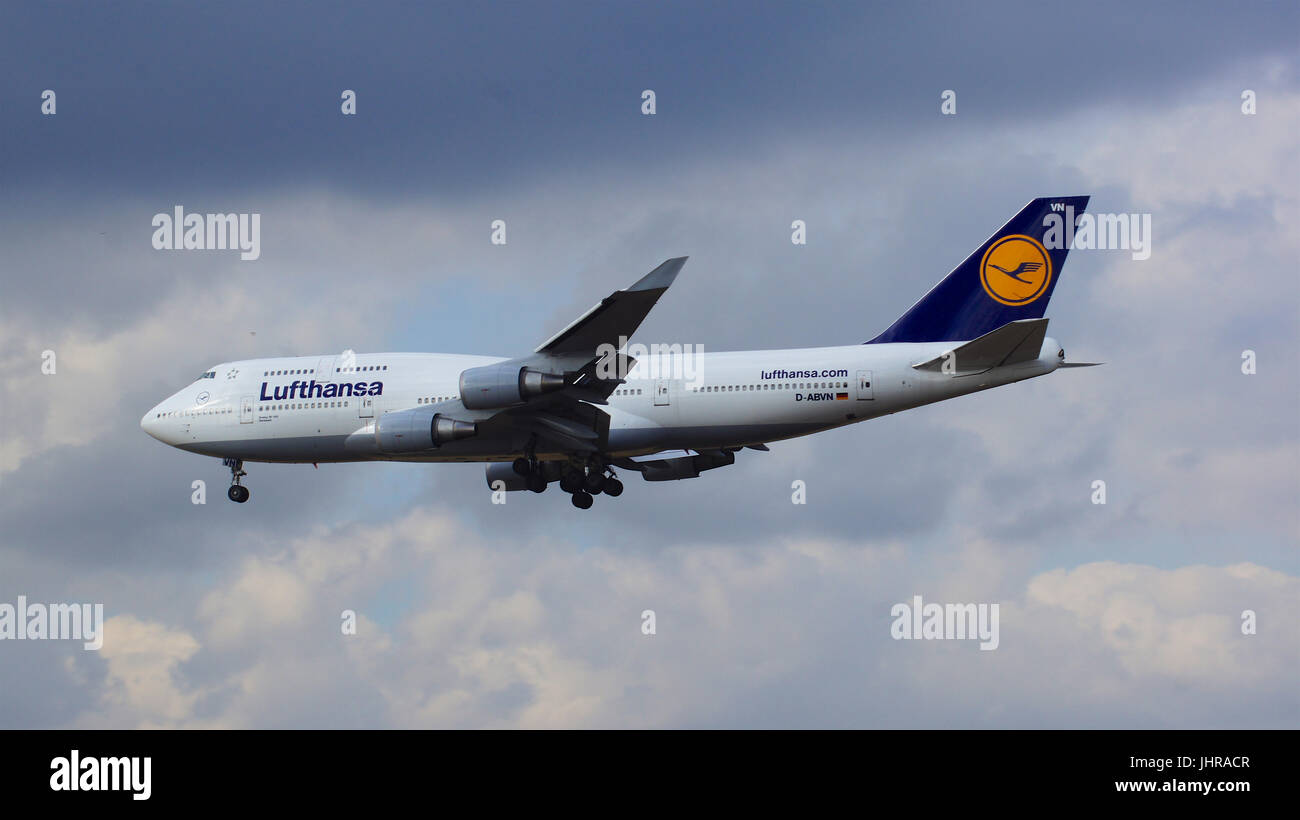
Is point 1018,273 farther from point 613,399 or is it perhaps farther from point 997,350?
point 613,399

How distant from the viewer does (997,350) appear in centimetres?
4169

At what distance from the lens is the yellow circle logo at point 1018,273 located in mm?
46125

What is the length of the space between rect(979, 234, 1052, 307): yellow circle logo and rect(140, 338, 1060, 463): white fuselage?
107 inches

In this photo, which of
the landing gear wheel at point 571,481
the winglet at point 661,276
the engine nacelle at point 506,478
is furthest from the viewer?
the engine nacelle at point 506,478

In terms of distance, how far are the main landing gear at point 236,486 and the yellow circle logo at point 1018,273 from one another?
974 inches

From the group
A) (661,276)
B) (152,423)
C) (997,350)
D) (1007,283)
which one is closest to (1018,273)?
(1007,283)

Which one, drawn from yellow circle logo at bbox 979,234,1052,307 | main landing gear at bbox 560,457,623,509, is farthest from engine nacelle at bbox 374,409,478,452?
yellow circle logo at bbox 979,234,1052,307

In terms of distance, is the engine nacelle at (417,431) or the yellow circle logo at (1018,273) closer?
the engine nacelle at (417,431)

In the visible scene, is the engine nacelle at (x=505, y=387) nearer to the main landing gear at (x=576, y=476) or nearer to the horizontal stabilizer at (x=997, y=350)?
the main landing gear at (x=576, y=476)

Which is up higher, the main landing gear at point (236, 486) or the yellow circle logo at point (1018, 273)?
the yellow circle logo at point (1018, 273)

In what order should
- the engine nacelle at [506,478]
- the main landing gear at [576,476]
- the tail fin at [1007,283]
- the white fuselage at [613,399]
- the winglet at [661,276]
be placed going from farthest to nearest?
the engine nacelle at [506,478]
the main landing gear at [576,476]
the tail fin at [1007,283]
the white fuselage at [613,399]
the winglet at [661,276]

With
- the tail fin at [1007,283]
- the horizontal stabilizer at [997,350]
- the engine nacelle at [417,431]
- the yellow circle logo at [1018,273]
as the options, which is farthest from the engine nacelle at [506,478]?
the yellow circle logo at [1018,273]

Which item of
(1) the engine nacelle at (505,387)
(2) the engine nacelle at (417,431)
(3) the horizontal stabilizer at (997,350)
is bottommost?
(2) the engine nacelle at (417,431)
